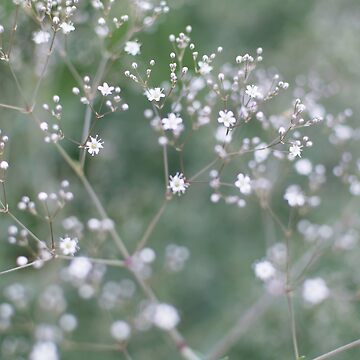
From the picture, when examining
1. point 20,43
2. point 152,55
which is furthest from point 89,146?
point 152,55

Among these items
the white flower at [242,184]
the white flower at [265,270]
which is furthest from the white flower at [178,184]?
the white flower at [265,270]

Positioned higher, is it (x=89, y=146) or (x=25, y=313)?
(x=25, y=313)

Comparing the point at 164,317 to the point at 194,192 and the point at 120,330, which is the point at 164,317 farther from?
the point at 194,192

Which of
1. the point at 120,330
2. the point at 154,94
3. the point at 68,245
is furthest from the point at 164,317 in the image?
the point at 154,94

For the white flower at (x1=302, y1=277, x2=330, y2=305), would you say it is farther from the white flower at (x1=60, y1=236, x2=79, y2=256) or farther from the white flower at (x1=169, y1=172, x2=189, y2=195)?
the white flower at (x1=60, y1=236, x2=79, y2=256)

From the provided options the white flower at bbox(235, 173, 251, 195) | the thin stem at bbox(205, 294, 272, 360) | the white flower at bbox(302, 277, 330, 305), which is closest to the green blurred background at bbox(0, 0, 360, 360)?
the white flower at bbox(302, 277, 330, 305)

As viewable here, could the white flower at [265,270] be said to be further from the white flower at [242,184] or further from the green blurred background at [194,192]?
the green blurred background at [194,192]

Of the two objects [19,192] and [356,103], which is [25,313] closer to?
[19,192]
